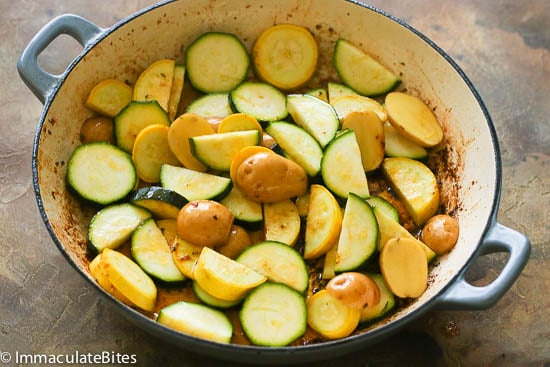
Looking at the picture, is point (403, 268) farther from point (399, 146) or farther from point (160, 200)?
point (160, 200)

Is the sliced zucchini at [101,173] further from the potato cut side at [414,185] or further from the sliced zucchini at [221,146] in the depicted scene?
the potato cut side at [414,185]

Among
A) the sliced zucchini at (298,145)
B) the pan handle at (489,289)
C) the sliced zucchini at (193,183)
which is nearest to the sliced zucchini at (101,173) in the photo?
the sliced zucchini at (193,183)

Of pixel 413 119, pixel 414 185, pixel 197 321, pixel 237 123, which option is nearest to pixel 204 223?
pixel 197 321

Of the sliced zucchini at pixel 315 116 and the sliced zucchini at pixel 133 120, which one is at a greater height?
the sliced zucchini at pixel 315 116

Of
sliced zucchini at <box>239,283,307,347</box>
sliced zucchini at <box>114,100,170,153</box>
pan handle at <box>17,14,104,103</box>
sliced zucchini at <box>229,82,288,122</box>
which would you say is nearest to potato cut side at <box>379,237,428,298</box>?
sliced zucchini at <box>239,283,307,347</box>

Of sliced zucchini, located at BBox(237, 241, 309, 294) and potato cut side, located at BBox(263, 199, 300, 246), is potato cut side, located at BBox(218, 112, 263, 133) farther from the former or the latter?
sliced zucchini, located at BBox(237, 241, 309, 294)

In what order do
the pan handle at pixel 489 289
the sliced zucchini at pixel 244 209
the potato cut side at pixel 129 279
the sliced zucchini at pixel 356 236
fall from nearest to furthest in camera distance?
1. the pan handle at pixel 489 289
2. the potato cut side at pixel 129 279
3. the sliced zucchini at pixel 356 236
4. the sliced zucchini at pixel 244 209

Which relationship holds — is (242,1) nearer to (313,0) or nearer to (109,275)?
(313,0)
